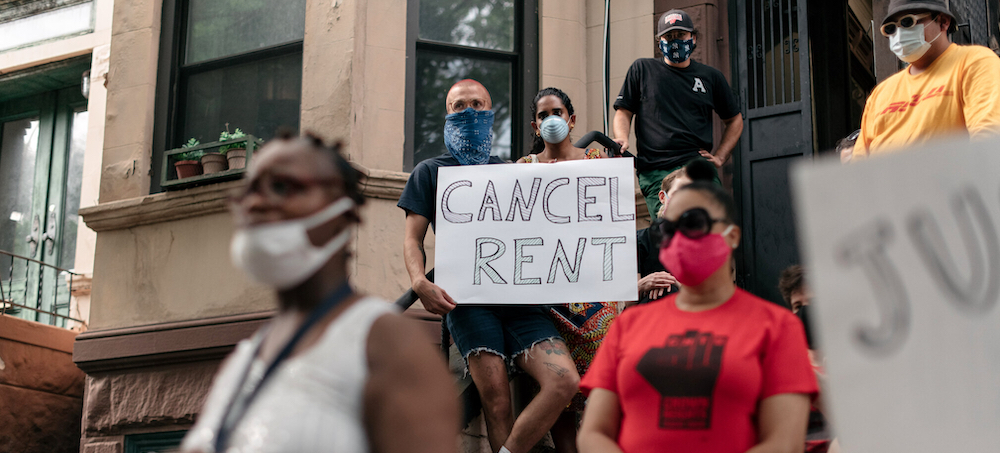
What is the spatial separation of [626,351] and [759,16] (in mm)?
5500

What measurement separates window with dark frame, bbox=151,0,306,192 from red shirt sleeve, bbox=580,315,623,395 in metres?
5.21

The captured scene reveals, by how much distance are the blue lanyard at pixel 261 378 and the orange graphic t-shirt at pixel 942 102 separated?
132 inches

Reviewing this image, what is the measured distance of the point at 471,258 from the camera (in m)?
5.51

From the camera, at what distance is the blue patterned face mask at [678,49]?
654 centimetres

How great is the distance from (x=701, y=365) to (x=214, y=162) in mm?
5496

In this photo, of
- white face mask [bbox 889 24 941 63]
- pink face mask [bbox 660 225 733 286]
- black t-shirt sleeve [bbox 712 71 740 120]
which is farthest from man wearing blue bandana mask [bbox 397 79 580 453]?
white face mask [bbox 889 24 941 63]

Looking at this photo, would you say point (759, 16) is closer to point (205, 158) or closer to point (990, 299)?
point (205, 158)

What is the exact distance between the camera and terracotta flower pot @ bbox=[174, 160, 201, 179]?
795cm

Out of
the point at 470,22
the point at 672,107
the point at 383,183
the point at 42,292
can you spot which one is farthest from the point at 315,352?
the point at 42,292

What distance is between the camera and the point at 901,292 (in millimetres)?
2100

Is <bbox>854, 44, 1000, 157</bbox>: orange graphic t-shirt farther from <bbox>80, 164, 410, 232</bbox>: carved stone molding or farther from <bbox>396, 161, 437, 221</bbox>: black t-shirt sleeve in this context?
<bbox>80, 164, 410, 232</bbox>: carved stone molding

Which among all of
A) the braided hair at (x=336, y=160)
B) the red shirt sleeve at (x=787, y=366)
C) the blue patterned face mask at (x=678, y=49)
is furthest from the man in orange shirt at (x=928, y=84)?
the braided hair at (x=336, y=160)

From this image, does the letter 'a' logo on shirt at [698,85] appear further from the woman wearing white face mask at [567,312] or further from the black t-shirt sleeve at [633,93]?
the woman wearing white face mask at [567,312]

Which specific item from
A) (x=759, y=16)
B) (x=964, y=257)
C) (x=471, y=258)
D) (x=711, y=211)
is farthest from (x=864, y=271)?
(x=759, y=16)
